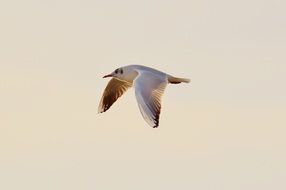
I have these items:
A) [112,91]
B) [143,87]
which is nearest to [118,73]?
[112,91]

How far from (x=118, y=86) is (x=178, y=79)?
70.1 inches

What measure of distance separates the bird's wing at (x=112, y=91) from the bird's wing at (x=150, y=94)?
2244 mm

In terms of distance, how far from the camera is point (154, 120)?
52.6 feet

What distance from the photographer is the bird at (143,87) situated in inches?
649

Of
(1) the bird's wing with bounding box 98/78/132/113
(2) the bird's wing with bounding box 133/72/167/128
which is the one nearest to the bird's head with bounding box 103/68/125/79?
(1) the bird's wing with bounding box 98/78/132/113

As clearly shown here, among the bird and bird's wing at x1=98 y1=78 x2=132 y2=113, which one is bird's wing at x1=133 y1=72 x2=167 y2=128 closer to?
the bird

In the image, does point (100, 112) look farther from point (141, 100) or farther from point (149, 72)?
point (141, 100)

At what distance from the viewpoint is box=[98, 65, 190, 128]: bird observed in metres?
16.5

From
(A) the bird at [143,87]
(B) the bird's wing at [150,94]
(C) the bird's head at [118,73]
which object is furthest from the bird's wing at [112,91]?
(B) the bird's wing at [150,94]

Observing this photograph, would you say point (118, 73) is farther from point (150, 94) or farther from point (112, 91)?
point (150, 94)

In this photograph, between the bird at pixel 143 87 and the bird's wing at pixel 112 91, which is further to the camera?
the bird's wing at pixel 112 91

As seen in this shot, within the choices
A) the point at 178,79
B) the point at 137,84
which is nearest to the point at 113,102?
the point at 178,79

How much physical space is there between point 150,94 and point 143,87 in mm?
345

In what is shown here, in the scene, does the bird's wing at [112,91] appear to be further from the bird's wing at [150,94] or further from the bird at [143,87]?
the bird's wing at [150,94]
